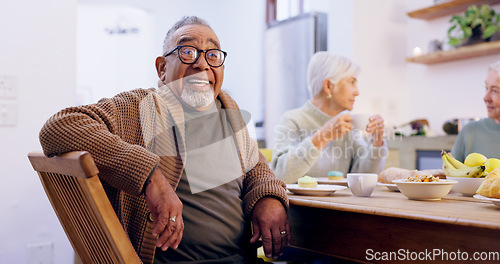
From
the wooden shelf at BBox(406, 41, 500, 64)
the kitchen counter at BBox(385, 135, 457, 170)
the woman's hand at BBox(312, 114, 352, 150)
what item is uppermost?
the wooden shelf at BBox(406, 41, 500, 64)

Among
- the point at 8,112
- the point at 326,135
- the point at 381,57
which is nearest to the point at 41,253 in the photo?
the point at 8,112

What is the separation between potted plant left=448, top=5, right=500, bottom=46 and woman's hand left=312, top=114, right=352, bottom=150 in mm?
2031

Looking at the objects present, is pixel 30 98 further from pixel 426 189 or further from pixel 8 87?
pixel 426 189

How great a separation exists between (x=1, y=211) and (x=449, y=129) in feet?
10.2

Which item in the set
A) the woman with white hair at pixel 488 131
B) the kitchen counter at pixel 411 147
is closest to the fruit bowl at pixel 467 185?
the woman with white hair at pixel 488 131

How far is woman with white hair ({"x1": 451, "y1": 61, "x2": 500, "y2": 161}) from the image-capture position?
6.82 ft

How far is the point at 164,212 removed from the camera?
Answer: 3.12 feet

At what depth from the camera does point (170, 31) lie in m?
1.43

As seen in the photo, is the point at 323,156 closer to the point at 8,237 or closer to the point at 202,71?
the point at 202,71

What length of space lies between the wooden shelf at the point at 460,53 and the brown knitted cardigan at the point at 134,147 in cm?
260

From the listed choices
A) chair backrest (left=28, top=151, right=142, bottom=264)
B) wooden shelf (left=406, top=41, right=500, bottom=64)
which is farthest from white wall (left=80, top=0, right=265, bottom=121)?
chair backrest (left=28, top=151, right=142, bottom=264)

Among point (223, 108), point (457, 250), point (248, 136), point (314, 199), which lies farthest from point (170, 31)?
point (457, 250)

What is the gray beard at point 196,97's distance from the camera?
52.7 inches

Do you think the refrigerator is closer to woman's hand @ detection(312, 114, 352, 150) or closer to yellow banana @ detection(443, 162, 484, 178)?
woman's hand @ detection(312, 114, 352, 150)
